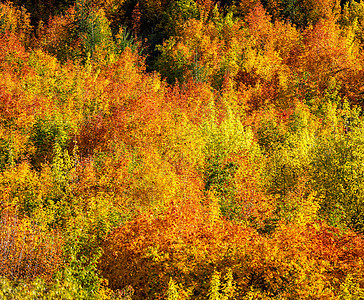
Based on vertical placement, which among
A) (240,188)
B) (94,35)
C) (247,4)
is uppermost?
(247,4)

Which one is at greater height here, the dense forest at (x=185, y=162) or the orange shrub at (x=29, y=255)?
the dense forest at (x=185, y=162)

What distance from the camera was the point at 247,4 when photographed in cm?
9156

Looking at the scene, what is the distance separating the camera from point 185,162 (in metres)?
37.9

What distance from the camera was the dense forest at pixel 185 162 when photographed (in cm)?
2117

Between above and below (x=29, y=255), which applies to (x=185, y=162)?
above

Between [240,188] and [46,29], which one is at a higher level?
[46,29]

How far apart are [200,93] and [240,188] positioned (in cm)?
2834

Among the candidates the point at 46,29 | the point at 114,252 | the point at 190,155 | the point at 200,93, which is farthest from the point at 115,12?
the point at 114,252

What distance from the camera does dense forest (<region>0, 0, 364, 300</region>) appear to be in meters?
21.2

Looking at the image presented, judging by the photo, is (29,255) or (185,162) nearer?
Answer: (29,255)

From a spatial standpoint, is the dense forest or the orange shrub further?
the dense forest

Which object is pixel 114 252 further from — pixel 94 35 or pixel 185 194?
pixel 94 35

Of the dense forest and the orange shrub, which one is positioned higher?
the dense forest

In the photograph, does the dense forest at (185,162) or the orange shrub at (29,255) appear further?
the dense forest at (185,162)
